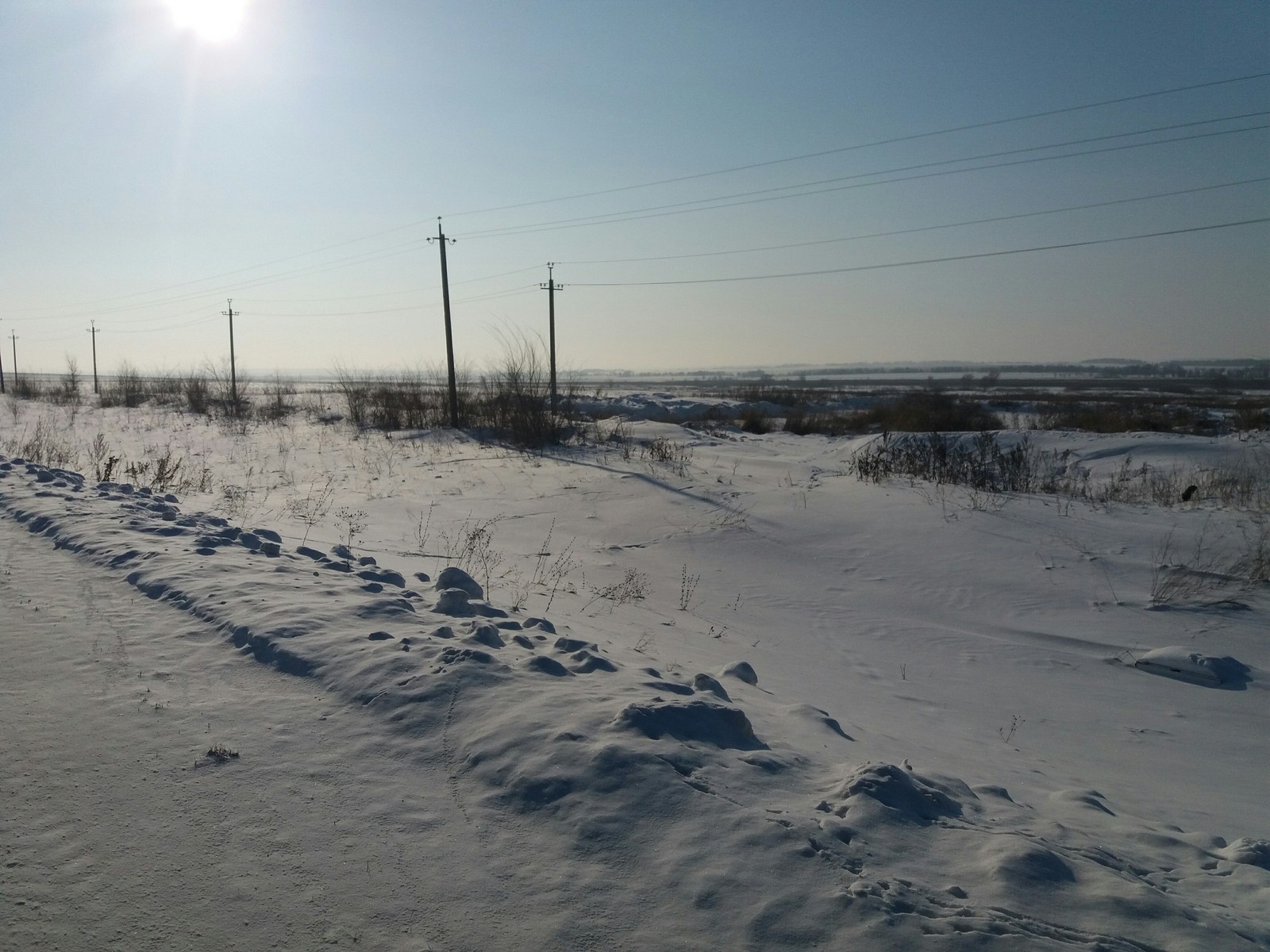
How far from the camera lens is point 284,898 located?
7.59 ft

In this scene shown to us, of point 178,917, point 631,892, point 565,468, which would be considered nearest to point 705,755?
point 631,892

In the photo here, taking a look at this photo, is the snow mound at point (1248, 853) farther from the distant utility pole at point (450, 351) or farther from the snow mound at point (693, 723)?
the distant utility pole at point (450, 351)

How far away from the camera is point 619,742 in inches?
125

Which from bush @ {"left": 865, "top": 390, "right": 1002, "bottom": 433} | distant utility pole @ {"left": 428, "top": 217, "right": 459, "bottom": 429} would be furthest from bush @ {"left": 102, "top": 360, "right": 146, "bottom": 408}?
bush @ {"left": 865, "top": 390, "right": 1002, "bottom": 433}

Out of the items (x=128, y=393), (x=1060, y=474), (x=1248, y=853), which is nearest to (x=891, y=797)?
(x=1248, y=853)

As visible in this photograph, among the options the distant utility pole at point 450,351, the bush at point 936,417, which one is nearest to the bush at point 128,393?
the distant utility pole at point 450,351

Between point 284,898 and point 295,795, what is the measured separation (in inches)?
22.7

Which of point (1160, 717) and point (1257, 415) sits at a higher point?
point (1257, 415)

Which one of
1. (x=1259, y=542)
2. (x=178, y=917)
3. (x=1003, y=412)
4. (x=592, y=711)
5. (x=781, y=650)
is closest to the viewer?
(x=178, y=917)

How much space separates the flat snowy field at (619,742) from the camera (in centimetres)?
231

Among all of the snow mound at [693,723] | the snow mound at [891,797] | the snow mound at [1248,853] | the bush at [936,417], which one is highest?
the bush at [936,417]

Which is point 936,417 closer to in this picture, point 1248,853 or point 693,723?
point 1248,853

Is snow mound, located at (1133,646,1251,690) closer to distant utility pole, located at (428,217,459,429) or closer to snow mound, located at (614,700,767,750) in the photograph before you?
snow mound, located at (614,700,767,750)

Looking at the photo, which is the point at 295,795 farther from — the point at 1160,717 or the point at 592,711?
the point at 1160,717
